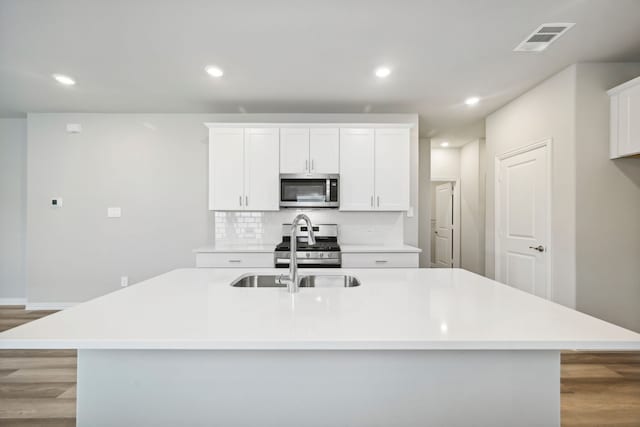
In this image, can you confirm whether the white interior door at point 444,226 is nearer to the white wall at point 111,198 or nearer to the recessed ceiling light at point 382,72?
the recessed ceiling light at point 382,72

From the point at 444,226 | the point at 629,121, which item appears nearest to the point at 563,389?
the point at 629,121

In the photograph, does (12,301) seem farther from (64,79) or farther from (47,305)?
(64,79)

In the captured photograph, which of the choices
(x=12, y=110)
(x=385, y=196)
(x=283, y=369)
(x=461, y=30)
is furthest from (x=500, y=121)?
(x=12, y=110)

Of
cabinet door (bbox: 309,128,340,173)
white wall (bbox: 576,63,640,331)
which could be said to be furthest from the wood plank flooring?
cabinet door (bbox: 309,128,340,173)

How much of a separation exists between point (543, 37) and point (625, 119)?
105 centimetres

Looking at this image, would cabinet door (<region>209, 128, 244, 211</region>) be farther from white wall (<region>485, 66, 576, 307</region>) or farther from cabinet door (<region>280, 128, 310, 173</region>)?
white wall (<region>485, 66, 576, 307</region>)

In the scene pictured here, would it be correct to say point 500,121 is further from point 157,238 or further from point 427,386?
point 157,238

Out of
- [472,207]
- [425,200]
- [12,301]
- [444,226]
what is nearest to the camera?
[12,301]

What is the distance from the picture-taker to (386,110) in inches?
151

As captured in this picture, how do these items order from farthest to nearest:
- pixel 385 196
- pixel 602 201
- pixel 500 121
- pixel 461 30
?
pixel 500 121 < pixel 385 196 < pixel 602 201 < pixel 461 30

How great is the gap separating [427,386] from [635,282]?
295 centimetres

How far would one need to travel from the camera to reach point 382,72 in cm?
286

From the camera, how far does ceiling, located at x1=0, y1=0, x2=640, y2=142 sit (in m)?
2.03

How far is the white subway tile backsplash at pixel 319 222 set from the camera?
3.90 m
